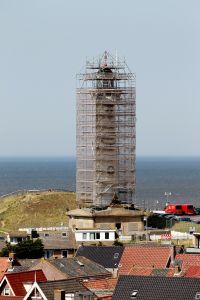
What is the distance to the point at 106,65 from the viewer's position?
10650 centimetres

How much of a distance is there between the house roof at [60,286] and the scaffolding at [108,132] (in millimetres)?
44596

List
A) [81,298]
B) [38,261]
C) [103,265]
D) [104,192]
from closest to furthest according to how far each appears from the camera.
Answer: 1. [81,298]
2. [38,261]
3. [103,265]
4. [104,192]

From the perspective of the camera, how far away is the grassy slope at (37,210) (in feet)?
356

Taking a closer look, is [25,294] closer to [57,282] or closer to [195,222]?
[57,282]

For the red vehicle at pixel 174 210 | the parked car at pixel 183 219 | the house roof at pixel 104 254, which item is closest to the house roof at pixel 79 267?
the house roof at pixel 104 254

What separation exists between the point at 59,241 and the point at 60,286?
3414 cm

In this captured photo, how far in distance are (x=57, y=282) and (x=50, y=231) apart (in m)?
41.3

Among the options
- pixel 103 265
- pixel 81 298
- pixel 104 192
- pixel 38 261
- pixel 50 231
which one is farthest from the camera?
pixel 104 192

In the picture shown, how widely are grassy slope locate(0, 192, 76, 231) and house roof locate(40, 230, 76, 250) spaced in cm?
1274

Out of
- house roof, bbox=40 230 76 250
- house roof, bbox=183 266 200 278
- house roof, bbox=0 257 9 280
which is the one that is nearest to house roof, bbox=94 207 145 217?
house roof, bbox=40 230 76 250

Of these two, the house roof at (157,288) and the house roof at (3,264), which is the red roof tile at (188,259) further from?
the house roof at (157,288)

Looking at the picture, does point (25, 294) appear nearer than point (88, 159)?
Yes

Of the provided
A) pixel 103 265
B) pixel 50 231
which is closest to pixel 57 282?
pixel 103 265

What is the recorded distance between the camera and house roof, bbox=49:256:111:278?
70625 millimetres
